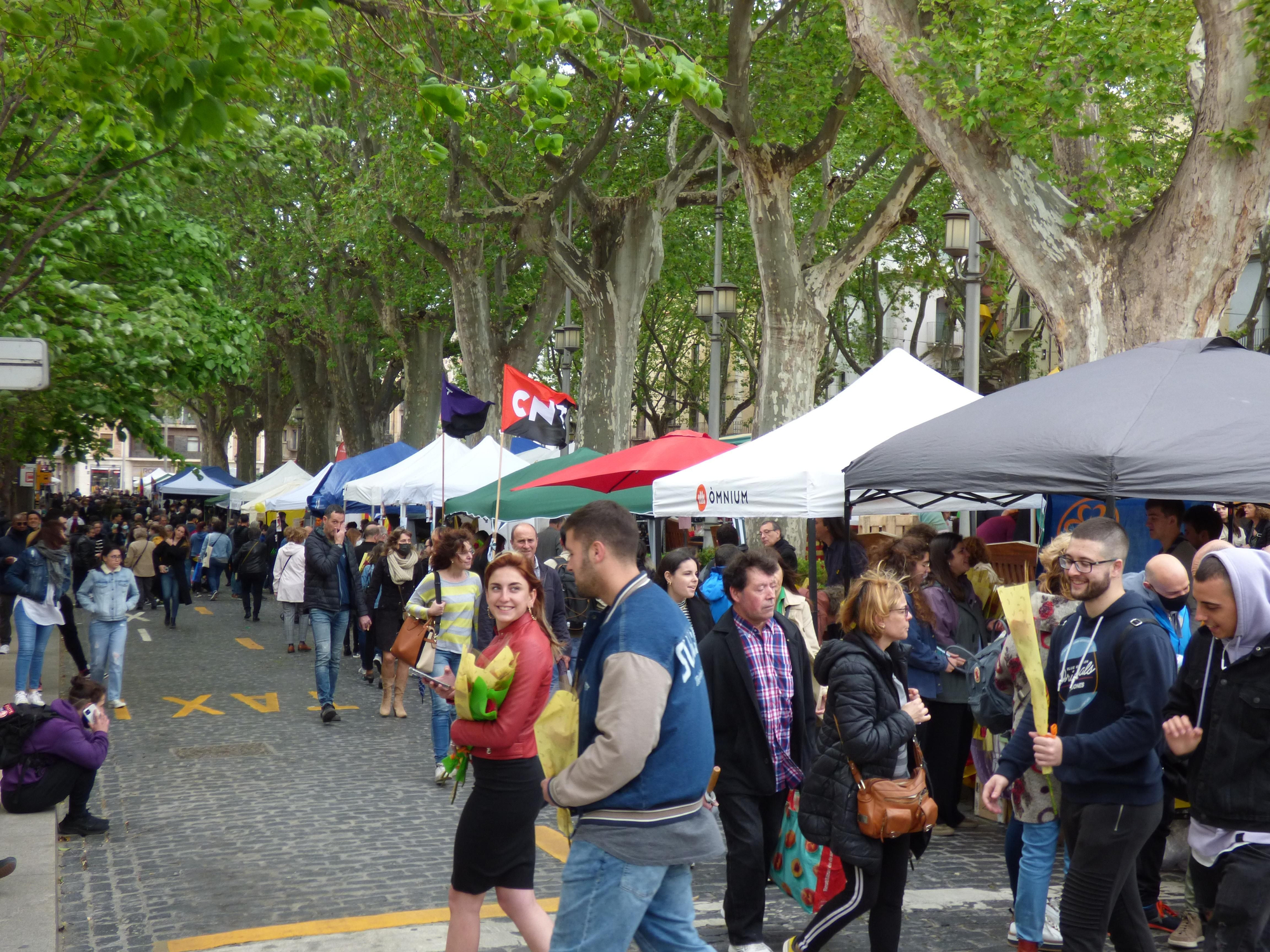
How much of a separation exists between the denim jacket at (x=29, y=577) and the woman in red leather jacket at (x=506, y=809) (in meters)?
8.46

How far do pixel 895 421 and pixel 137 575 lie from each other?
609 inches

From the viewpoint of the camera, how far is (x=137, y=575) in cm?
2106

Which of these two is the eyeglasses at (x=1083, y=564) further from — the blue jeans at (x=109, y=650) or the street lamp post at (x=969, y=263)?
the street lamp post at (x=969, y=263)

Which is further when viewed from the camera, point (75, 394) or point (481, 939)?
point (75, 394)

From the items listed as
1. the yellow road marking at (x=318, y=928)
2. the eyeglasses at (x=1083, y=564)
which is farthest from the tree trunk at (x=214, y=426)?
the eyeglasses at (x=1083, y=564)

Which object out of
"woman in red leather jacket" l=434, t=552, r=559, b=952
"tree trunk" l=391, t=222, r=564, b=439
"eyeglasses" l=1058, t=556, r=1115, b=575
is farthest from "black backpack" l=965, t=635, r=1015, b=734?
"tree trunk" l=391, t=222, r=564, b=439

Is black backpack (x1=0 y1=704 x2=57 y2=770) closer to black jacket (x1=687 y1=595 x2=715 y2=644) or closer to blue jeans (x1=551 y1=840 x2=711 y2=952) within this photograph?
black jacket (x1=687 y1=595 x2=715 y2=644)

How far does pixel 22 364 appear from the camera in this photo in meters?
6.97

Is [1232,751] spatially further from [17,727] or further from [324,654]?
[324,654]

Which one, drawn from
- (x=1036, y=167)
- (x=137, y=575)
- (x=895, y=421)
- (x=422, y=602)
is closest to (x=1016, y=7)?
(x=1036, y=167)

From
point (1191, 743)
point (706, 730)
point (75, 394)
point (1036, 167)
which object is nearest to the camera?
point (706, 730)

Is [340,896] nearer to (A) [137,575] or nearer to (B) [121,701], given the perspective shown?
(B) [121,701]

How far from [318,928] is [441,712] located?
3299mm

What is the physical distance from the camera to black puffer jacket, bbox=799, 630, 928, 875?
4660 mm
